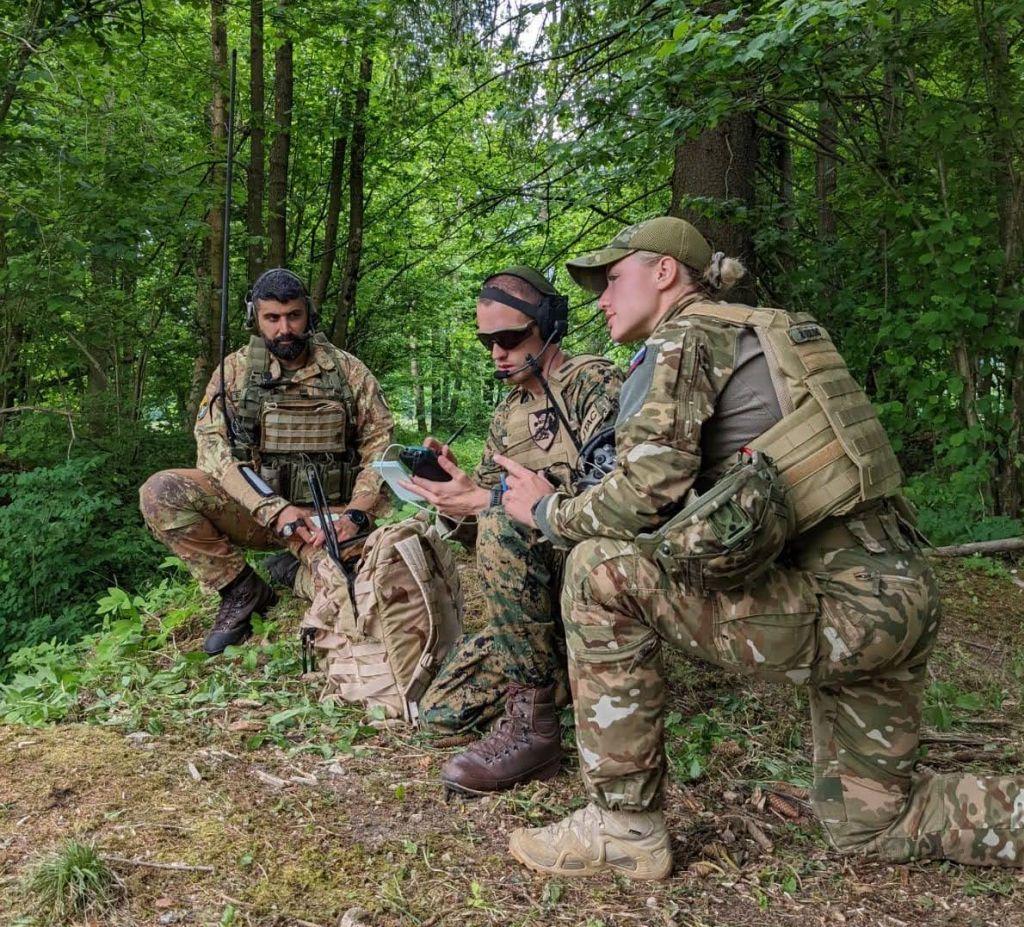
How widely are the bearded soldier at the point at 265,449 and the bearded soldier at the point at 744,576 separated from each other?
2292mm

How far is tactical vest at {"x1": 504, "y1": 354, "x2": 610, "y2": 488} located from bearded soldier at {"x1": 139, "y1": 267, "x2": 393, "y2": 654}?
1.30 meters

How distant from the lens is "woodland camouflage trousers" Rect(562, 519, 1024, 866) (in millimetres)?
2217

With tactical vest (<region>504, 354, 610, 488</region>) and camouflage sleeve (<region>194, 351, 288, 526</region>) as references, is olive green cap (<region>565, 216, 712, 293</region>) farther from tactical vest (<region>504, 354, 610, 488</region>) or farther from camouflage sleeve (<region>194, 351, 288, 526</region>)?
camouflage sleeve (<region>194, 351, 288, 526</region>)

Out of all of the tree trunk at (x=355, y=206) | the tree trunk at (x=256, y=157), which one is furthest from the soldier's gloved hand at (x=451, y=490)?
the tree trunk at (x=355, y=206)

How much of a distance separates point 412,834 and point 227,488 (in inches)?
94.5

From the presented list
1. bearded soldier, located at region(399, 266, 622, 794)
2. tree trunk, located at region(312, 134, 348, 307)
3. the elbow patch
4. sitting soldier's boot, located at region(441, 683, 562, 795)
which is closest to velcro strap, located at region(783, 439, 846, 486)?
bearded soldier, located at region(399, 266, 622, 794)

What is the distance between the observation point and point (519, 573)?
3049mm

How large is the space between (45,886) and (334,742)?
1.23 m

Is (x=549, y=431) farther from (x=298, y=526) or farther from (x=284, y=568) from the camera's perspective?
(x=284, y=568)

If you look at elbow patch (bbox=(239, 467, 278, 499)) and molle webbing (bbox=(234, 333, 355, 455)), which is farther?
molle webbing (bbox=(234, 333, 355, 455))

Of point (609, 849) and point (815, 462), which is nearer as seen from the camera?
point (815, 462)

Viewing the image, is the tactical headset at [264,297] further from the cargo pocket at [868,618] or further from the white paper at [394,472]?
the cargo pocket at [868,618]

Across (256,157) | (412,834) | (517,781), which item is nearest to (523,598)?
(517,781)

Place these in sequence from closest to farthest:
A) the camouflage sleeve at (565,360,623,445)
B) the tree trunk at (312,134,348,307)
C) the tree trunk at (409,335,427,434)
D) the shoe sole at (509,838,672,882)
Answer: the shoe sole at (509,838,672,882) < the camouflage sleeve at (565,360,623,445) < the tree trunk at (312,134,348,307) < the tree trunk at (409,335,427,434)
